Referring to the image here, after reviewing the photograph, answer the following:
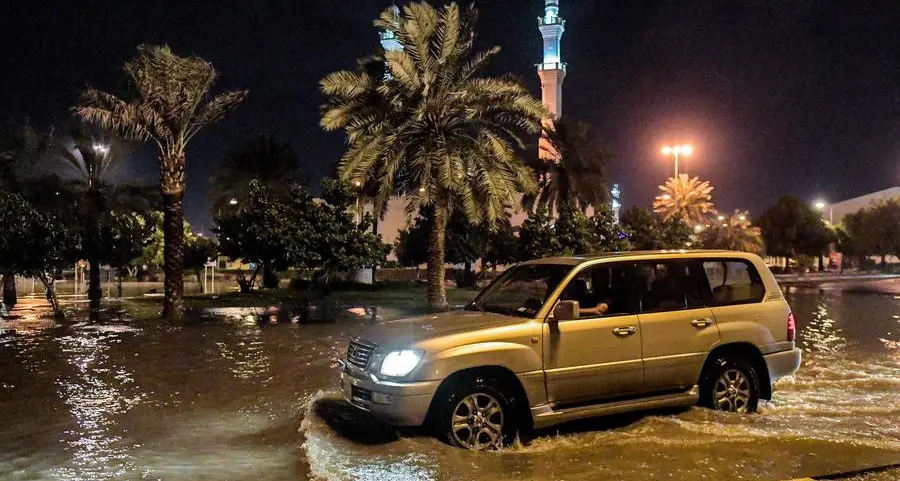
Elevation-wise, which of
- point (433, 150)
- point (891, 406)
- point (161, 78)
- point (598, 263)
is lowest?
point (891, 406)

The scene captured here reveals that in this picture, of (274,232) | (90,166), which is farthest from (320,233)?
(90,166)

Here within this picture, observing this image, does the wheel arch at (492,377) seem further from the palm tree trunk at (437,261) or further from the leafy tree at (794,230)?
the leafy tree at (794,230)

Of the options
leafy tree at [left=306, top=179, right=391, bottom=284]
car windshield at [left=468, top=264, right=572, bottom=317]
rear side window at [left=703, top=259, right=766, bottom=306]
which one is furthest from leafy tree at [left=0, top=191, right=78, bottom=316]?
rear side window at [left=703, top=259, right=766, bottom=306]

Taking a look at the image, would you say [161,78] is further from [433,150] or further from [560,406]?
[560,406]

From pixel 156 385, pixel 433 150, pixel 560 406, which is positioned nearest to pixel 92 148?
pixel 433 150

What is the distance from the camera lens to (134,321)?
19891 millimetres

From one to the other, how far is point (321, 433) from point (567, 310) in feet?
9.06

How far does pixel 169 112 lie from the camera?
19.5 meters

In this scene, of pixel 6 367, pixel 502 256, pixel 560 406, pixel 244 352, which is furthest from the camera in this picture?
pixel 502 256

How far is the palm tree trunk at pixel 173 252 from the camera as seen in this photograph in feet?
67.3

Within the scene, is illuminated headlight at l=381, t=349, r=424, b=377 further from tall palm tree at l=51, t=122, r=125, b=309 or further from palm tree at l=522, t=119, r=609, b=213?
palm tree at l=522, t=119, r=609, b=213

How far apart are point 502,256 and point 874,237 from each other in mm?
52777

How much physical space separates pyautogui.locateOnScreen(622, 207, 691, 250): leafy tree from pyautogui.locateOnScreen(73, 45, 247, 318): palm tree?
22.9 meters

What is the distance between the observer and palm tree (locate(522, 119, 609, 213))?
38.2 metres
